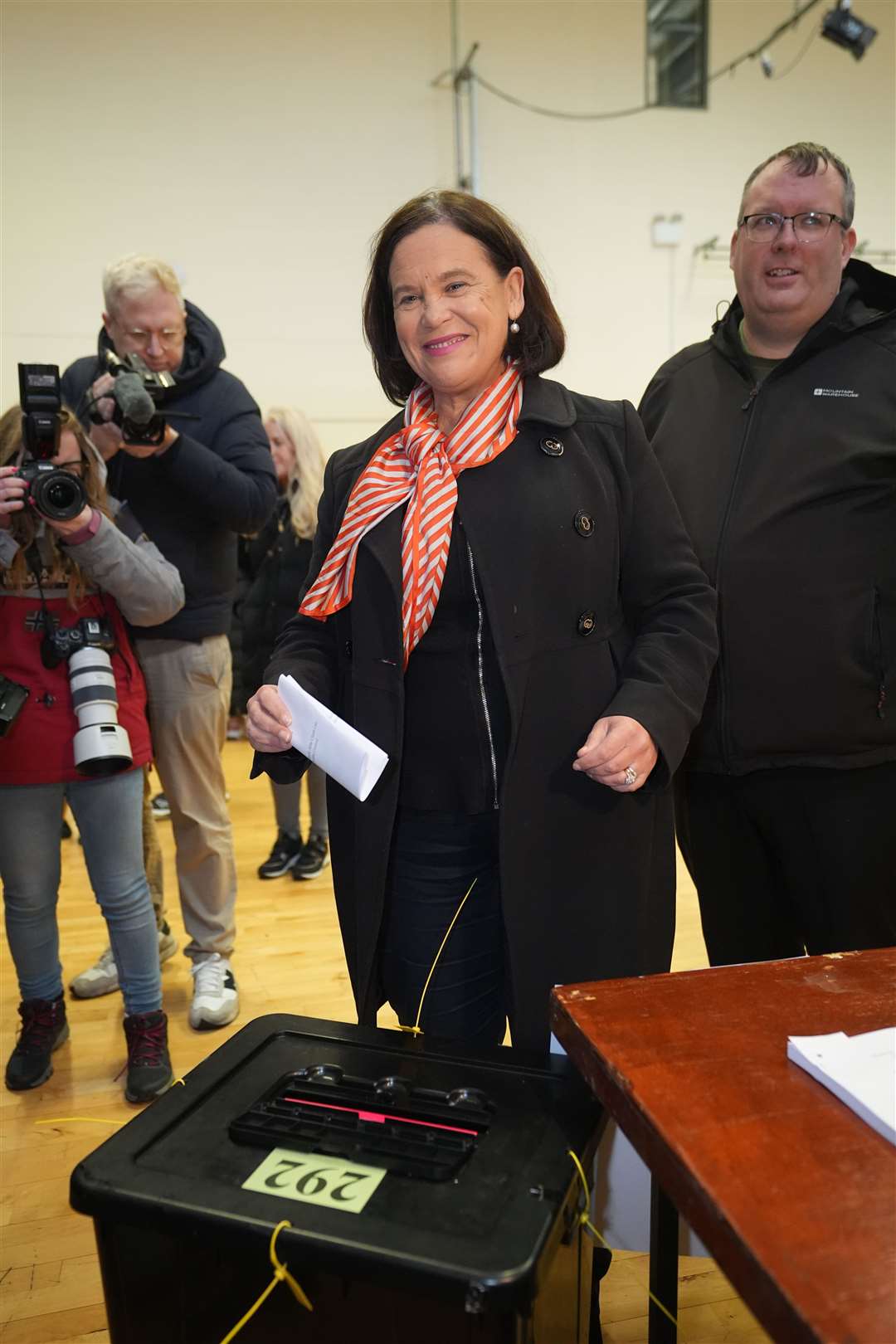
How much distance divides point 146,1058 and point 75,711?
0.71 meters

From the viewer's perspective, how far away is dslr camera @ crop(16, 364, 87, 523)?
1.86m

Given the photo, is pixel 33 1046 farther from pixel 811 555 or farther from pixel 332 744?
pixel 811 555

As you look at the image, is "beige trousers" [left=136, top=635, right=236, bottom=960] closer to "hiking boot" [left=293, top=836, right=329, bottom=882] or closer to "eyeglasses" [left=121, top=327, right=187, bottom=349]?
"eyeglasses" [left=121, top=327, right=187, bottom=349]

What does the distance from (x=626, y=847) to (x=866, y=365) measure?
88cm

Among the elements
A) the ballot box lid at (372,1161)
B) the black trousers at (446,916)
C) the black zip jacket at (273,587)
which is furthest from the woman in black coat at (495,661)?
the black zip jacket at (273,587)

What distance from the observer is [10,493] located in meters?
1.88

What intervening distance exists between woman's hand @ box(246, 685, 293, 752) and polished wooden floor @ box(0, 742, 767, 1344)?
0.47m

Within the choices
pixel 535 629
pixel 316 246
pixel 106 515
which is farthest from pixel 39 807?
pixel 316 246

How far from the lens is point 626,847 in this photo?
132cm

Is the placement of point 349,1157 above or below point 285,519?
below

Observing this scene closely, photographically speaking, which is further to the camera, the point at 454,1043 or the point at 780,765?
the point at 780,765

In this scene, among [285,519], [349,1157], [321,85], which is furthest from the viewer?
[321,85]

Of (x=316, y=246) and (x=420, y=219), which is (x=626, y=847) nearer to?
(x=420, y=219)

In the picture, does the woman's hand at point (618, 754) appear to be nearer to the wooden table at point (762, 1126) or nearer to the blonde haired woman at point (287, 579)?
the wooden table at point (762, 1126)
